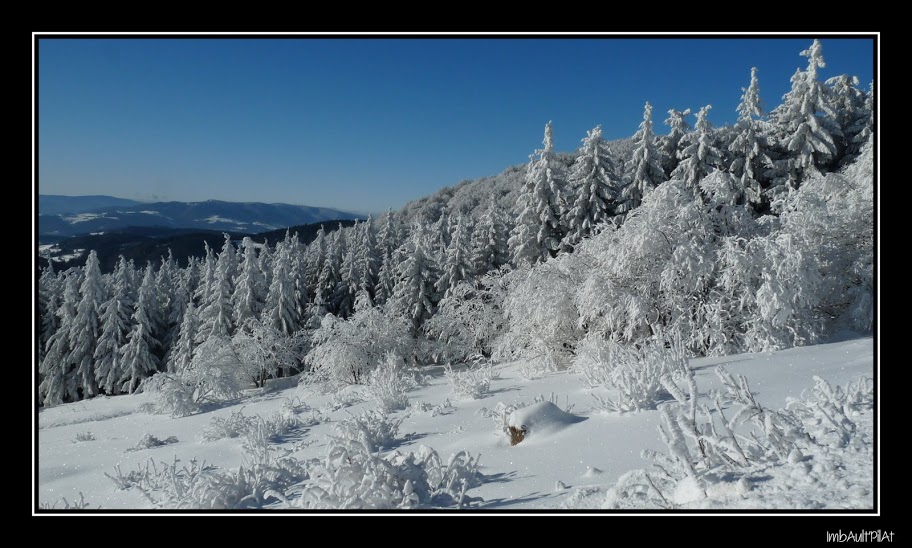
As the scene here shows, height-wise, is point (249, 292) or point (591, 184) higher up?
point (591, 184)

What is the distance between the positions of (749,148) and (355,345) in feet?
75.4

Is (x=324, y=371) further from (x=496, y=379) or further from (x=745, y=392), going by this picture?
(x=745, y=392)

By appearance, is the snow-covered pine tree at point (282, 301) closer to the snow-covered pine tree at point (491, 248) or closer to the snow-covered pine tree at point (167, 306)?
the snow-covered pine tree at point (167, 306)

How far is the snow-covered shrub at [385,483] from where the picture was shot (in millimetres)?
4688

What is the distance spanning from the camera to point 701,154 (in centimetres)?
2358

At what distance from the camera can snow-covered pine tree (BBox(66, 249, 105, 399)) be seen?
34188 mm

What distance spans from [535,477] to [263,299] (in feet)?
111

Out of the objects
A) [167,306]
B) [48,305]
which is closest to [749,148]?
[167,306]

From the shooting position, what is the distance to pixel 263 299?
35594 mm

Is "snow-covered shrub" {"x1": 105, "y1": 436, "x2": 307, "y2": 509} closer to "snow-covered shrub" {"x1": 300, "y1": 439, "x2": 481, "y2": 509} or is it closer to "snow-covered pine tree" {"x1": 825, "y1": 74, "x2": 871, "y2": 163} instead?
"snow-covered shrub" {"x1": 300, "y1": 439, "x2": 481, "y2": 509}

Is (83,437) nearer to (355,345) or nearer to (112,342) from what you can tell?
(355,345)

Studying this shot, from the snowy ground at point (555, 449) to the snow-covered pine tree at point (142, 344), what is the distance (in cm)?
2081
